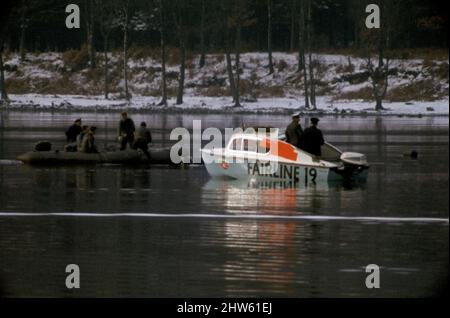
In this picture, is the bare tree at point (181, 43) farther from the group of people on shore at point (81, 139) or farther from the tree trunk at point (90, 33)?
the group of people on shore at point (81, 139)

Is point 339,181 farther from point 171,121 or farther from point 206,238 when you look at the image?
point 171,121

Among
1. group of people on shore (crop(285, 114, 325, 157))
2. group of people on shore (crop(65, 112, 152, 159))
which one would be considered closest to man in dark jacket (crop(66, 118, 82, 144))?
group of people on shore (crop(65, 112, 152, 159))

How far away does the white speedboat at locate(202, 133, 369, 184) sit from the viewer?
1224 inches

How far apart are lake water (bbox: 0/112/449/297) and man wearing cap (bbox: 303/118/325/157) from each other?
4.05 feet

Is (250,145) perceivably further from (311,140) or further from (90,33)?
(90,33)

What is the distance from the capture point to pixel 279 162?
31.4 m

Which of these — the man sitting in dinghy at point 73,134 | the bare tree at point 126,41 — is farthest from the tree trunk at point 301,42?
the man sitting in dinghy at point 73,134

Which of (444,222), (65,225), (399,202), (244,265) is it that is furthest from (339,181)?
(244,265)

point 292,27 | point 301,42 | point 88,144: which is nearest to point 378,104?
point 301,42

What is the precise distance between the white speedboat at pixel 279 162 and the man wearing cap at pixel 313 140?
0.35 meters

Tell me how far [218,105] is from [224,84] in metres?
7.46

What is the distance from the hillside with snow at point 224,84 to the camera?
86125 millimetres

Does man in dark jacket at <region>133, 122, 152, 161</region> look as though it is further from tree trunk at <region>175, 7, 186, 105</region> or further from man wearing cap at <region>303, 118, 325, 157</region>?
tree trunk at <region>175, 7, 186, 105</region>
